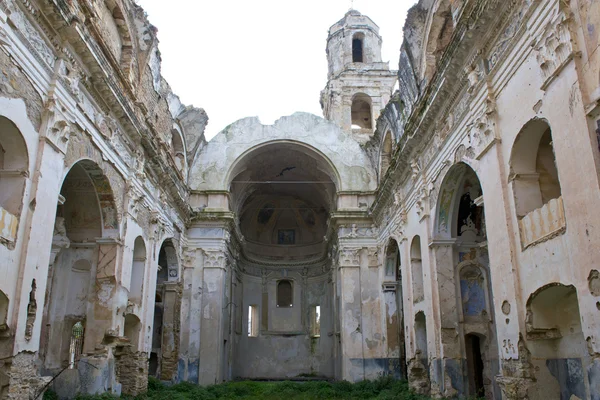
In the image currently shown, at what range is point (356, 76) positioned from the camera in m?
30.3

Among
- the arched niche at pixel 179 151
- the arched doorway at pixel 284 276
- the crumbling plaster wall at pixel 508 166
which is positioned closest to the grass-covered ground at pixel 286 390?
the crumbling plaster wall at pixel 508 166

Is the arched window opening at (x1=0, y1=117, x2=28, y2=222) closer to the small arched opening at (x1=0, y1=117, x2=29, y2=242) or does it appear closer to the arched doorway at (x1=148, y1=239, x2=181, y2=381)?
the small arched opening at (x1=0, y1=117, x2=29, y2=242)

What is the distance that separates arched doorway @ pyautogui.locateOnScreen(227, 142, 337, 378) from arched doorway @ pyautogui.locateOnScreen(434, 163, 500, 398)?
37.1ft

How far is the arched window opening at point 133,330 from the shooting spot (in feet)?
47.2

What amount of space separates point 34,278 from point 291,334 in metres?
20.4

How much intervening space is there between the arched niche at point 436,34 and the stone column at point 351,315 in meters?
8.63

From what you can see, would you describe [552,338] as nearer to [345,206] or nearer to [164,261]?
[345,206]

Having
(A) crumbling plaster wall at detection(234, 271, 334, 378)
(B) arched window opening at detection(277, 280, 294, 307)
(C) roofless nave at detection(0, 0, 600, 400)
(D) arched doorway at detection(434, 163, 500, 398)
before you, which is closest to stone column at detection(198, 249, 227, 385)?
(C) roofless nave at detection(0, 0, 600, 400)

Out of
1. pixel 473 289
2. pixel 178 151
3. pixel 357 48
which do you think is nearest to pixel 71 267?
pixel 178 151

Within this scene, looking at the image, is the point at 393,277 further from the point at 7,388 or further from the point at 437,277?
the point at 7,388

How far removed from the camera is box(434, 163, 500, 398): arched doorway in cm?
1195

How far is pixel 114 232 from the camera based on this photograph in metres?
12.6

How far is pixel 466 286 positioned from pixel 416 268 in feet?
8.15

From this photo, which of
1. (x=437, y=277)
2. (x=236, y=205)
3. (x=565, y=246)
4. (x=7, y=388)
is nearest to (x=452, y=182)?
(x=437, y=277)
